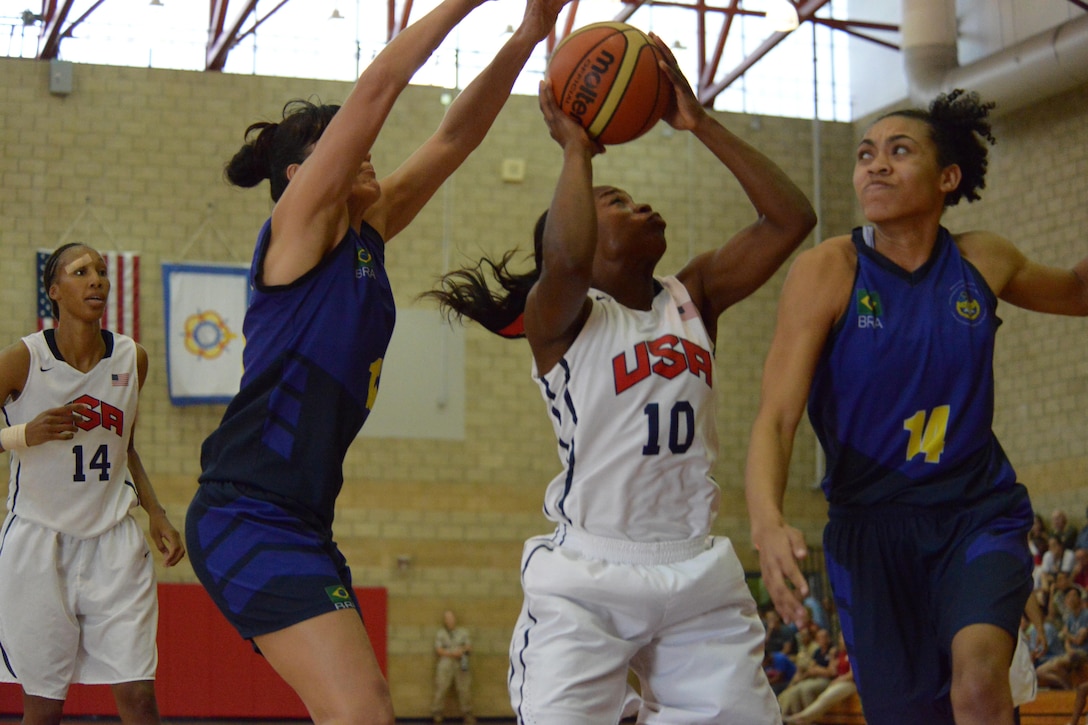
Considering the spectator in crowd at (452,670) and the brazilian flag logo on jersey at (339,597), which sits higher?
the brazilian flag logo on jersey at (339,597)

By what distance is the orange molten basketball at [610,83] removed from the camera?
3.90 m

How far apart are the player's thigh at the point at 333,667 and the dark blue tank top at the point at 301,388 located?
0.33 metres

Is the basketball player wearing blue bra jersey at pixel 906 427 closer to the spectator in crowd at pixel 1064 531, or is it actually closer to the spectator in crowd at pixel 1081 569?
the spectator in crowd at pixel 1081 569

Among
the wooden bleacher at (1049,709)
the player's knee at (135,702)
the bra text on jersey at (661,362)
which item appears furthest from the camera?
the wooden bleacher at (1049,709)

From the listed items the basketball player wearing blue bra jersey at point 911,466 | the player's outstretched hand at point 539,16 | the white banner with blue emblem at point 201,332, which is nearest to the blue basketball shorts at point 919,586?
the basketball player wearing blue bra jersey at point 911,466

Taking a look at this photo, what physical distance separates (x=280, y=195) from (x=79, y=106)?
508 inches

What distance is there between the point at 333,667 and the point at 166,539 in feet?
8.52

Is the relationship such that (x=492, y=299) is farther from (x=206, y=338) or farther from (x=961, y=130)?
(x=206, y=338)

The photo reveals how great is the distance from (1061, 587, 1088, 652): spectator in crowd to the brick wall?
333 centimetres

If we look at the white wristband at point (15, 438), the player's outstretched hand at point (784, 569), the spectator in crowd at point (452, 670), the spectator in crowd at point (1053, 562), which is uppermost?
the white wristband at point (15, 438)

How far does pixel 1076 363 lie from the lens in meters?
13.9

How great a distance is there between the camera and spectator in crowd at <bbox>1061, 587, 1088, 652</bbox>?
10453 mm

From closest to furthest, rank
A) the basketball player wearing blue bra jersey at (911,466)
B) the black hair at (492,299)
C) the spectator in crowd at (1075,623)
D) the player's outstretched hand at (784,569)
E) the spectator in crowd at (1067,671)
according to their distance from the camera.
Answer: the player's outstretched hand at (784,569), the basketball player wearing blue bra jersey at (911,466), the black hair at (492,299), the spectator in crowd at (1067,671), the spectator in crowd at (1075,623)

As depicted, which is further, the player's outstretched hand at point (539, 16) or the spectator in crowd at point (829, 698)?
the spectator in crowd at point (829, 698)
